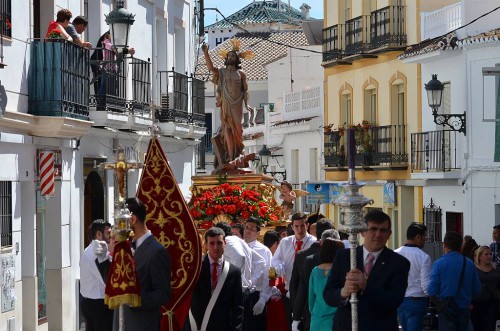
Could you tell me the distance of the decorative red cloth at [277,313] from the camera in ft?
53.6

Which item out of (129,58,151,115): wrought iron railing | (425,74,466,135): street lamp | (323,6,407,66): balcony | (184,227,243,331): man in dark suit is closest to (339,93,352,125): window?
(323,6,407,66): balcony

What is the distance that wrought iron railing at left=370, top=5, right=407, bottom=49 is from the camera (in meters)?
34.8

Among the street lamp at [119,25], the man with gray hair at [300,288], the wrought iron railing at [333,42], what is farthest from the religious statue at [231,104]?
the wrought iron railing at [333,42]

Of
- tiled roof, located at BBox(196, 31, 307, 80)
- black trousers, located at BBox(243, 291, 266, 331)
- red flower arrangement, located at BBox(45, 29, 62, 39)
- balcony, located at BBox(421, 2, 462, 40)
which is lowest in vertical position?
black trousers, located at BBox(243, 291, 266, 331)

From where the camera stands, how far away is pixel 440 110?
32188 millimetres

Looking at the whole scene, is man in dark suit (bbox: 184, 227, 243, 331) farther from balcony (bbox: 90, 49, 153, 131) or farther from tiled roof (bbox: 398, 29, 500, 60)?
tiled roof (bbox: 398, 29, 500, 60)

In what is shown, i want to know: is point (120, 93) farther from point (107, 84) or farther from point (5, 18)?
point (5, 18)

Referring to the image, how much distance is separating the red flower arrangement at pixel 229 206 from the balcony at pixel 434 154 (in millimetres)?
11598

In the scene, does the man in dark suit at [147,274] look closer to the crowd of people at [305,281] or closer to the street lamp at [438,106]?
the crowd of people at [305,281]

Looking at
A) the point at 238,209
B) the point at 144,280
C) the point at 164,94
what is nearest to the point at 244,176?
the point at 238,209

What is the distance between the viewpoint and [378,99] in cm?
3647

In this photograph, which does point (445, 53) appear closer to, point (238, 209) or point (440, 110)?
point (440, 110)

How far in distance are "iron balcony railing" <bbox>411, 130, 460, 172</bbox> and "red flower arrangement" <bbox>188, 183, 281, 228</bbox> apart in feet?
39.0

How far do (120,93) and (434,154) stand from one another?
34.6 ft
